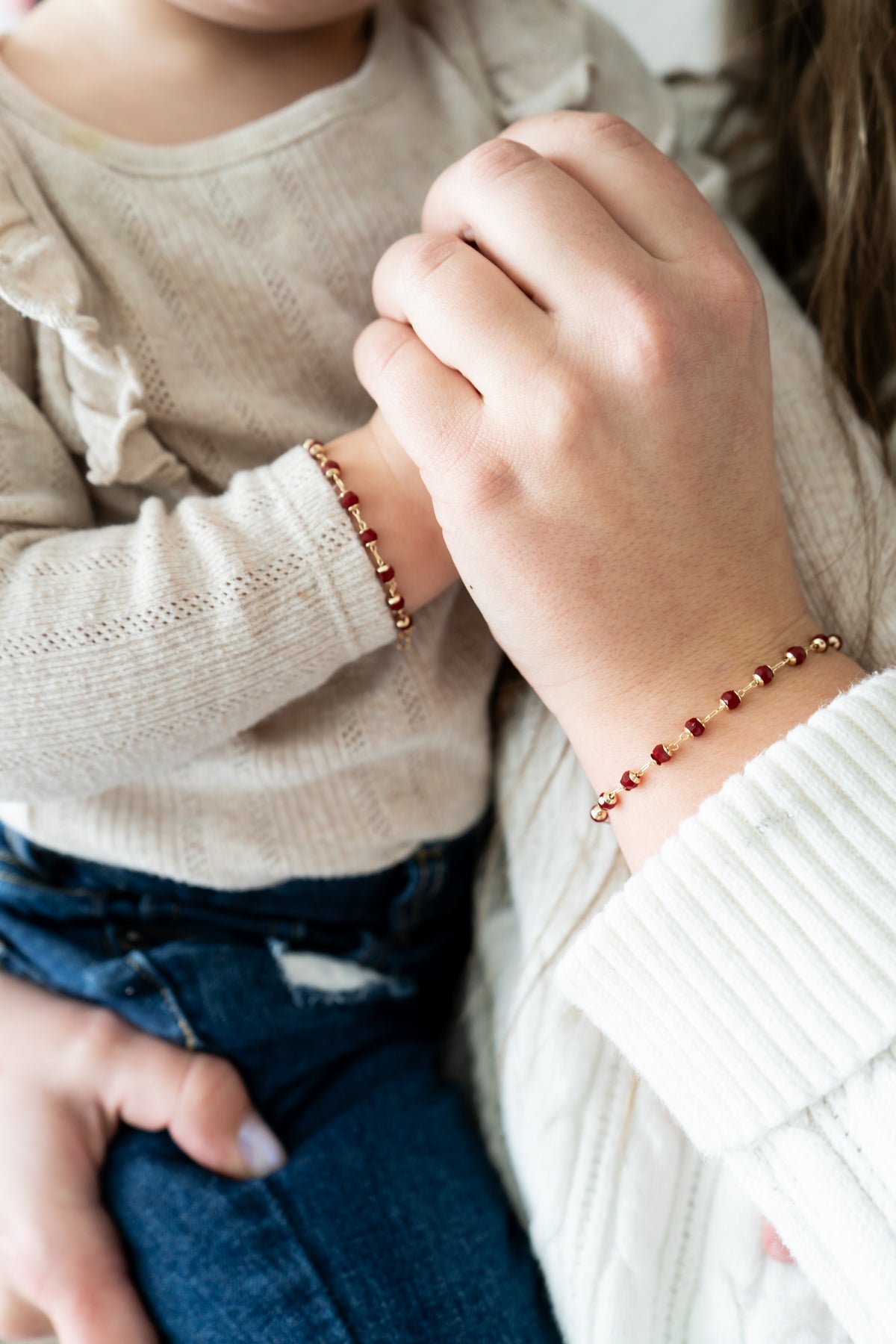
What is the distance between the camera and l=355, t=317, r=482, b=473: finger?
0.59m

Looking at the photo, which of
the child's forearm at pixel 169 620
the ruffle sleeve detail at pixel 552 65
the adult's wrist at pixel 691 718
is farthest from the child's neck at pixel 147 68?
the adult's wrist at pixel 691 718

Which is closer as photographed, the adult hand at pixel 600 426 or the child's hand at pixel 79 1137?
the adult hand at pixel 600 426

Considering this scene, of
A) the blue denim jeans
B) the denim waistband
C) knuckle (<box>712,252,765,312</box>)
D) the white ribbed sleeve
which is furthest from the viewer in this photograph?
the denim waistband

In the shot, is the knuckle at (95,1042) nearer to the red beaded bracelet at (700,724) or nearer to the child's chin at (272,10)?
the red beaded bracelet at (700,724)

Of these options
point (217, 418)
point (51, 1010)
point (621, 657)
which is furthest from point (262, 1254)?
point (217, 418)

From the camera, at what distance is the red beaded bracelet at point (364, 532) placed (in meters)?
0.64

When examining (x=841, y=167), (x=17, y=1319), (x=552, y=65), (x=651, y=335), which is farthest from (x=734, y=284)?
(x=17, y=1319)

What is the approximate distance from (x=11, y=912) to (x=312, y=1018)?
0.27 m

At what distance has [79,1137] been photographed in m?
0.77

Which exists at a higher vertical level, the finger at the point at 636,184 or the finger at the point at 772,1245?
the finger at the point at 636,184

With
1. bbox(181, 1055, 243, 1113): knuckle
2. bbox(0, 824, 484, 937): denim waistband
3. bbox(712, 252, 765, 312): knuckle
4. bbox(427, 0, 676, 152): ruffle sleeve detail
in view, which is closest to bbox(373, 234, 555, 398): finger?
bbox(712, 252, 765, 312): knuckle

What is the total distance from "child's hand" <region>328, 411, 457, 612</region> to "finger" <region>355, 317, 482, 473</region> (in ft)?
0.13

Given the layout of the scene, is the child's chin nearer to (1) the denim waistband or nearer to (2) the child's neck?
(2) the child's neck

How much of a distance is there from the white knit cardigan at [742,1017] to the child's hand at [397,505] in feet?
0.67
